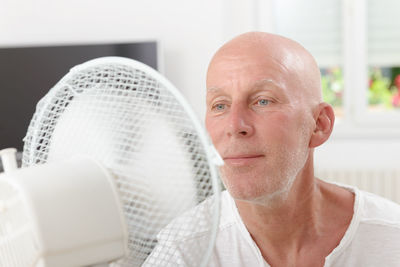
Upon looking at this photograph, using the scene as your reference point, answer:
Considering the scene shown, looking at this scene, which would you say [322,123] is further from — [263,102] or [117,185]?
[117,185]

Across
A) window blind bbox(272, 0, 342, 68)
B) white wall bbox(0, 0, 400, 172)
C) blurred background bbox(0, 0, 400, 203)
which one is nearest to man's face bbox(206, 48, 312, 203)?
blurred background bbox(0, 0, 400, 203)

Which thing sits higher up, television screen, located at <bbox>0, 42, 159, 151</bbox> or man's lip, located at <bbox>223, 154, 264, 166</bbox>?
man's lip, located at <bbox>223, 154, 264, 166</bbox>

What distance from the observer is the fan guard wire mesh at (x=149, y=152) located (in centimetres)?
61

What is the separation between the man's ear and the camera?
1094 millimetres

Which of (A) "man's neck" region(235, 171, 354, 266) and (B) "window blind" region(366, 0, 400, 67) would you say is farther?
(B) "window blind" region(366, 0, 400, 67)

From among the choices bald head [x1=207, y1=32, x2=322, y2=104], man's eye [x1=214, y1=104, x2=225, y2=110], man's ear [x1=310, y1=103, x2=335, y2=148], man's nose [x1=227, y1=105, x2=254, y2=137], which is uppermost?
bald head [x1=207, y1=32, x2=322, y2=104]

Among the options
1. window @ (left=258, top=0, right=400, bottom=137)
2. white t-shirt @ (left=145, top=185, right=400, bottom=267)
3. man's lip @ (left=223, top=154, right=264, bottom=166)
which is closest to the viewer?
man's lip @ (left=223, top=154, right=264, bottom=166)

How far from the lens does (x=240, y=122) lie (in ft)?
3.06

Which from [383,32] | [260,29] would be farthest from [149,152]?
[383,32]

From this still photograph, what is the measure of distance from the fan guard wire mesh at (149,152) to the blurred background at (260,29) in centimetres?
285

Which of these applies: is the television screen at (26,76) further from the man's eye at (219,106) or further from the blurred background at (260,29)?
the man's eye at (219,106)

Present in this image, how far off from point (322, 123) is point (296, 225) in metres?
0.19

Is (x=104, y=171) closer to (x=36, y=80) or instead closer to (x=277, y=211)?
(x=277, y=211)

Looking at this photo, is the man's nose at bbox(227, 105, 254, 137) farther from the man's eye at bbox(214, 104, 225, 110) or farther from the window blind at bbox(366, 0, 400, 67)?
the window blind at bbox(366, 0, 400, 67)
